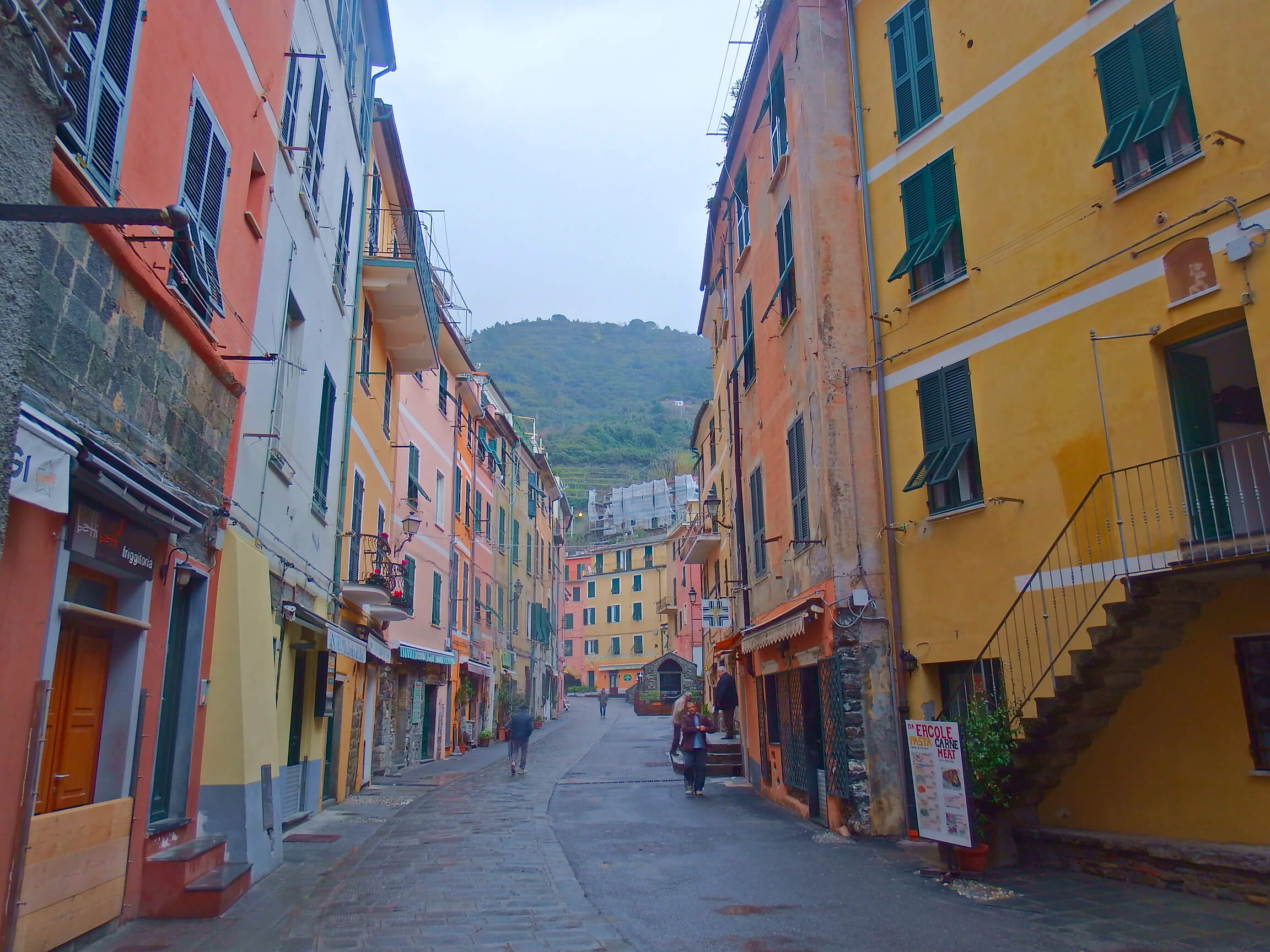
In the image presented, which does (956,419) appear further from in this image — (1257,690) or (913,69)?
(913,69)

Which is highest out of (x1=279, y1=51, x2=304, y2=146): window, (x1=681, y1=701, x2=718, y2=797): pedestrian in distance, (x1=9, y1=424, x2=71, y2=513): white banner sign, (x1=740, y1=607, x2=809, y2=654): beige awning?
(x1=279, y1=51, x2=304, y2=146): window

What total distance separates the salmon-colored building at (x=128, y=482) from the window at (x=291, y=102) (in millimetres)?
1301

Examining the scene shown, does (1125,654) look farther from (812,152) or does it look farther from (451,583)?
(451,583)

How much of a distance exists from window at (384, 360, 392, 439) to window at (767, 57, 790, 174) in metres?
8.90

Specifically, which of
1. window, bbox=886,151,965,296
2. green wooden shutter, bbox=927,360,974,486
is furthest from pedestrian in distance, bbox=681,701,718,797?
window, bbox=886,151,965,296

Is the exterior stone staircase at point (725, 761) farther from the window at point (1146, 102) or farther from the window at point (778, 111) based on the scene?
the window at point (1146, 102)

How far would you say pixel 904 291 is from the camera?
1243 cm

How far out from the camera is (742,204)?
19.1 m

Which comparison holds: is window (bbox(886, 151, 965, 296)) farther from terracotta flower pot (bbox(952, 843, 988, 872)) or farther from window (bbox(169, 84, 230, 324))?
window (bbox(169, 84, 230, 324))

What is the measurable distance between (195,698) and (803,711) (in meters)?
8.78

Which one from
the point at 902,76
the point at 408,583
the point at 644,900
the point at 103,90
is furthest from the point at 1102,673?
the point at 408,583

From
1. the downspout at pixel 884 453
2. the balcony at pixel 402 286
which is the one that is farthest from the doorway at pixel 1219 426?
the balcony at pixel 402 286

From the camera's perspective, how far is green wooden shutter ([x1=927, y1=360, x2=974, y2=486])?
11.1m

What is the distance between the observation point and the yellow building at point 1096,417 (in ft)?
27.7
